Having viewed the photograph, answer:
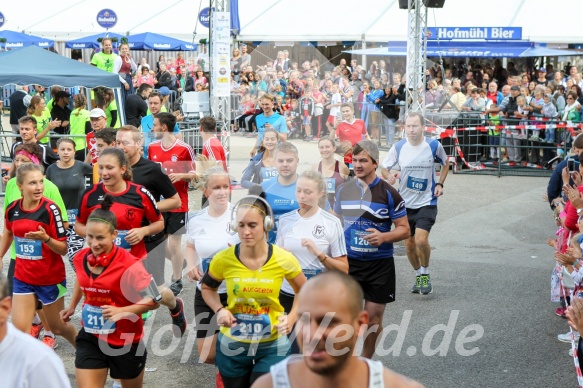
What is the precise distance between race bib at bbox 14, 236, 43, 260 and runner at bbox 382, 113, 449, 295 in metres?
4.11

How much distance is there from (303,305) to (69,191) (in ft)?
22.1

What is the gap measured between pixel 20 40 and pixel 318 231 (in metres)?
28.1

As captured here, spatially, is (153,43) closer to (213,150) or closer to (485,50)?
(485,50)

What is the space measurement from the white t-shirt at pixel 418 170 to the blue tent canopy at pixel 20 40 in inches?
951

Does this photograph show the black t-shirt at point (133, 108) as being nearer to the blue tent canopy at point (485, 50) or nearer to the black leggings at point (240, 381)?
the blue tent canopy at point (485, 50)

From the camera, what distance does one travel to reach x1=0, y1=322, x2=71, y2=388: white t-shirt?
3.14 m

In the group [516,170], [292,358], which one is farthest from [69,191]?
[516,170]

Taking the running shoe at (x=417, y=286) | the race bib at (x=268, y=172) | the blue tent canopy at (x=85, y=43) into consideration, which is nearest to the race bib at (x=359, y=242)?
the race bib at (x=268, y=172)

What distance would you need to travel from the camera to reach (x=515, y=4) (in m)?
26.8

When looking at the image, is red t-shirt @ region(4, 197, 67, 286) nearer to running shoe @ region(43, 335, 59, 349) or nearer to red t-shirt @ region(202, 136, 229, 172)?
running shoe @ region(43, 335, 59, 349)

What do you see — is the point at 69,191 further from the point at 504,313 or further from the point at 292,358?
the point at 292,358

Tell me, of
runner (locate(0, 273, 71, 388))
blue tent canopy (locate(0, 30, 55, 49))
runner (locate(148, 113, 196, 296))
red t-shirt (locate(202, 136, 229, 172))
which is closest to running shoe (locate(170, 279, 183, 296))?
runner (locate(148, 113, 196, 296))

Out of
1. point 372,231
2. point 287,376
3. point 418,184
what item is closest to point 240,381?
point 372,231

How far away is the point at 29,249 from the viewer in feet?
23.2
